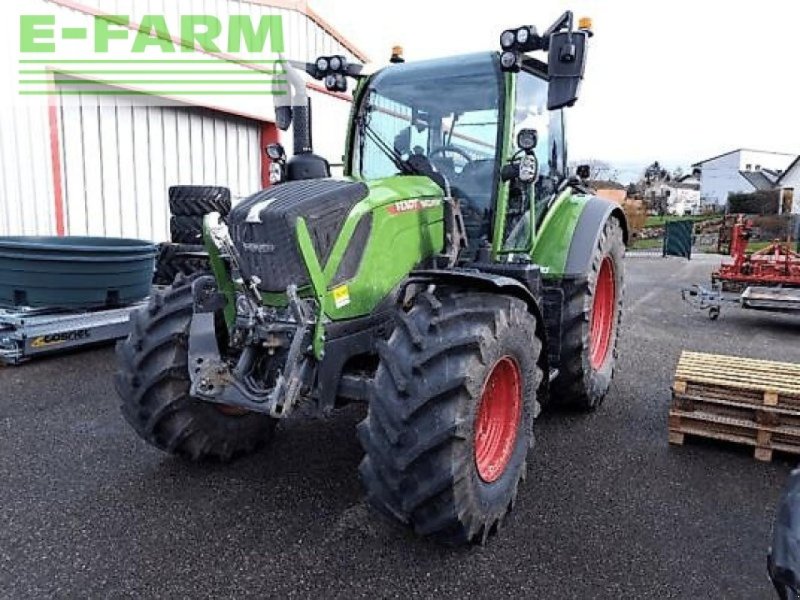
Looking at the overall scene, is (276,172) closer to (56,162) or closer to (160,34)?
(56,162)

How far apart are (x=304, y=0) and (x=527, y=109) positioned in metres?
8.61

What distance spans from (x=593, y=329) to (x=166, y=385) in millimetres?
3389

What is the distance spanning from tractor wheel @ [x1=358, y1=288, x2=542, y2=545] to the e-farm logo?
4.27 metres

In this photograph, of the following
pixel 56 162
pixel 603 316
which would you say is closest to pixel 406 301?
pixel 603 316

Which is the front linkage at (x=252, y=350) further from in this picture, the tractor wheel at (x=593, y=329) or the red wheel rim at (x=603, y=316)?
the red wheel rim at (x=603, y=316)

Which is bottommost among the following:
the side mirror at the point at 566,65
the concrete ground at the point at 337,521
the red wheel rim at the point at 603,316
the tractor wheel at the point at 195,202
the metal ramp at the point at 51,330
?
the concrete ground at the point at 337,521

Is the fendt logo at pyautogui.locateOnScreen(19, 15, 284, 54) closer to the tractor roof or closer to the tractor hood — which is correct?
the tractor roof

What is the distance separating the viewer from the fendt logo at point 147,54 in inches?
290

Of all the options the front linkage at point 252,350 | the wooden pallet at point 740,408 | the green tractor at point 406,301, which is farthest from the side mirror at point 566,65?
the wooden pallet at point 740,408

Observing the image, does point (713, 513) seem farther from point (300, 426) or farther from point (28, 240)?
point (28, 240)

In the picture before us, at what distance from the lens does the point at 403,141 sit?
4.16 metres

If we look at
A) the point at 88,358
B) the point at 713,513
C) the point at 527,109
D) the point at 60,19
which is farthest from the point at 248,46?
the point at 713,513

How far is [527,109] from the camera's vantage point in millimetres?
4141

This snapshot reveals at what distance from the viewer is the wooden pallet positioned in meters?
3.87
